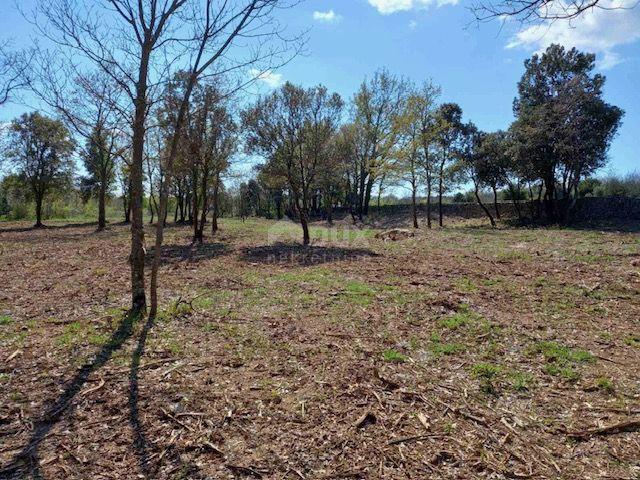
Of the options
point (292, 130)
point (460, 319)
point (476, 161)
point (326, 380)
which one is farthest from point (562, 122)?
point (326, 380)

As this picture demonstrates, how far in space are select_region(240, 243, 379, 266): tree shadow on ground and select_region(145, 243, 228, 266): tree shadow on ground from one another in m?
1.11

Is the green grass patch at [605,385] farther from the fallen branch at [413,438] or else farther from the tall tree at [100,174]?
the tall tree at [100,174]

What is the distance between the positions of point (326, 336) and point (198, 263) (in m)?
7.31

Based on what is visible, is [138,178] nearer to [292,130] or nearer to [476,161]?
[292,130]

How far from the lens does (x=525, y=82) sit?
84.0 feet

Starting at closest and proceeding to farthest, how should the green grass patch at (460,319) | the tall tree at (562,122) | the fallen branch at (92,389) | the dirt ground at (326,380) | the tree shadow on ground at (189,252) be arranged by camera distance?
the dirt ground at (326,380), the fallen branch at (92,389), the green grass patch at (460,319), the tree shadow on ground at (189,252), the tall tree at (562,122)

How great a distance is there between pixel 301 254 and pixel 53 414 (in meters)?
10.4

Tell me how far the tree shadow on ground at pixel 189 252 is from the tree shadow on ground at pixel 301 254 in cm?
111

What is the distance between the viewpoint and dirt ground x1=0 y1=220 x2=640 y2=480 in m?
3.12

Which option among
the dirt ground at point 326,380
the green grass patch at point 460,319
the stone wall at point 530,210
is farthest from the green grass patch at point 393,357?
the stone wall at point 530,210

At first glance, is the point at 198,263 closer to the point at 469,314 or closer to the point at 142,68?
the point at 142,68

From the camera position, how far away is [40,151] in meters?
29.7

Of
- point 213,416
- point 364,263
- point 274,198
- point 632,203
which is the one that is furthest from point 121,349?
point 274,198

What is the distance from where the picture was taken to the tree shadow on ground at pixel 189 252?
40.8 feet
